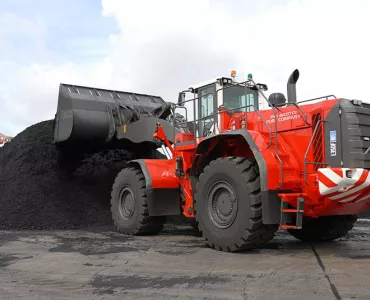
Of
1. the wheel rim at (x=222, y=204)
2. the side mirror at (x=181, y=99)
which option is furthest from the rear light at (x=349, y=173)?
the side mirror at (x=181, y=99)

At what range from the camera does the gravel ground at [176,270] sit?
14.5 feet

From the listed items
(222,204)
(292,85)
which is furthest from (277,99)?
(222,204)

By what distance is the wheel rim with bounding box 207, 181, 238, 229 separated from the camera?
6.83 metres

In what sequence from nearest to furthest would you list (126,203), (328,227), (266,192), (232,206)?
1. (266,192)
2. (232,206)
3. (328,227)
4. (126,203)

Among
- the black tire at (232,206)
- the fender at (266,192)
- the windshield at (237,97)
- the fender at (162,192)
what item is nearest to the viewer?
the fender at (266,192)

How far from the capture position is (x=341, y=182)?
5.88 meters

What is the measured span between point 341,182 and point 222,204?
1941 mm

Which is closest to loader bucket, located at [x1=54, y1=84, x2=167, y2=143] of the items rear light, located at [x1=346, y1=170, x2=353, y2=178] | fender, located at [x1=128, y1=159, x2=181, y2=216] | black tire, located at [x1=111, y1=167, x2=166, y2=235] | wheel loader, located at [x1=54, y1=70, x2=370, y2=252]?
wheel loader, located at [x1=54, y1=70, x2=370, y2=252]

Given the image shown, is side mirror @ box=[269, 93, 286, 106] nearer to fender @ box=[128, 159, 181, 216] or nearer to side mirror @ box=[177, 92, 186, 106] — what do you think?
side mirror @ box=[177, 92, 186, 106]

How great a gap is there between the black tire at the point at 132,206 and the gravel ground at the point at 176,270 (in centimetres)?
88

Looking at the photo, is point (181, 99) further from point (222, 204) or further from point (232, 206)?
point (232, 206)

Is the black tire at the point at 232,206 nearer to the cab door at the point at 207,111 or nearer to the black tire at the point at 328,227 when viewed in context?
the cab door at the point at 207,111

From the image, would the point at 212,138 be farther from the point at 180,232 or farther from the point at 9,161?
the point at 9,161

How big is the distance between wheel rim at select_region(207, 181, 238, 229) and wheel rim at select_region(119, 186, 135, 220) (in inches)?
104
